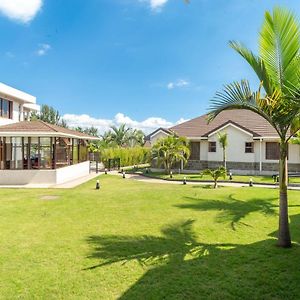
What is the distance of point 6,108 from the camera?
90.4ft

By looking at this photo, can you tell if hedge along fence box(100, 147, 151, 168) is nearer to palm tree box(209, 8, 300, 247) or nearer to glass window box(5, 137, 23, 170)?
glass window box(5, 137, 23, 170)

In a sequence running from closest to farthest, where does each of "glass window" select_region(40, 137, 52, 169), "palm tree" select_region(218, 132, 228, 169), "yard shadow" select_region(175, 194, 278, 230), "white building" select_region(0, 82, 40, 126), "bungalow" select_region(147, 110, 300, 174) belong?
1. "yard shadow" select_region(175, 194, 278, 230)
2. "glass window" select_region(40, 137, 52, 169)
3. "white building" select_region(0, 82, 40, 126)
4. "palm tree" select_region(218, 132, 228, 169)
5. "bungalow" select_region(147, 110, 300, 174)

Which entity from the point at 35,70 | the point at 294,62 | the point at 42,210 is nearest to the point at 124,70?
the point at 35,70

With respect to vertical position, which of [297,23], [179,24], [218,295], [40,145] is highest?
[179,24]

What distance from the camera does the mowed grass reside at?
602 cm

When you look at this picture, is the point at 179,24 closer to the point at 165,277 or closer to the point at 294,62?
the point at 294,62

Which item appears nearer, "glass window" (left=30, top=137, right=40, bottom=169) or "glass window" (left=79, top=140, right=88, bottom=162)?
"glass window" (left=30, top=137, right=40, bottom=169)

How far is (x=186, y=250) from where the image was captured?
828 centimetres

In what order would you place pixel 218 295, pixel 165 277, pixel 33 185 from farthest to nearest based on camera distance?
pixel 33 185, pixel 165 277, pixel 218 295

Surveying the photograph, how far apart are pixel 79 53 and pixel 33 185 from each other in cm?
1149

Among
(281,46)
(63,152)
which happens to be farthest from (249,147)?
(281,46)

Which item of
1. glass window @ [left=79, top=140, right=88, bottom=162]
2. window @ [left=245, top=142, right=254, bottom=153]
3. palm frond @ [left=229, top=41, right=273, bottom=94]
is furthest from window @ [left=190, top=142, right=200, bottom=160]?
palm frond @ [left=229, top=41, right=273, bottom=94]

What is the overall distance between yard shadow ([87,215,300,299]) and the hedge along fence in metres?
29.0

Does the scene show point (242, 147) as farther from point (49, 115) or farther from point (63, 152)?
point (49, 115)
